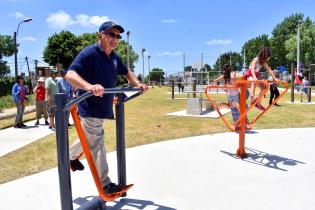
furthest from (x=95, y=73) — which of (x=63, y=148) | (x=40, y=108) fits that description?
(x=40, y=108)

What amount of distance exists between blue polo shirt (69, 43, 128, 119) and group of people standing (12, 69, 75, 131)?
17.4 ft

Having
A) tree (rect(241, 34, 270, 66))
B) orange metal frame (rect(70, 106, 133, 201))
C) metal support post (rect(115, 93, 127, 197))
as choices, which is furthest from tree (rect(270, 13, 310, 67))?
orange metal frame (rect(70, 106, 133, 201))

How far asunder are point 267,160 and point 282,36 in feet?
228

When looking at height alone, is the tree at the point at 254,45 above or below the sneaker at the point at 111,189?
above

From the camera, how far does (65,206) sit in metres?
2.71

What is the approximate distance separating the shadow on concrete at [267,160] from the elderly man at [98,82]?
252 cm

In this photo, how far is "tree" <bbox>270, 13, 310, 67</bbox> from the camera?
218ft

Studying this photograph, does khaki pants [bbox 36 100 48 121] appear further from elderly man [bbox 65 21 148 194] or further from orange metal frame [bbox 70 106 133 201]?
orange metal frame [bbox 70 106 133 201]

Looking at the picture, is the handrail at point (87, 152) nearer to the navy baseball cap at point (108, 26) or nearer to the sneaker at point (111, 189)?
the sneaker at point (111, 189)

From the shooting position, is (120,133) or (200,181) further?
(200,181)

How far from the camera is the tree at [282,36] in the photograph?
66312 mm

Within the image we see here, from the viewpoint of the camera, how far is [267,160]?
16.9ft

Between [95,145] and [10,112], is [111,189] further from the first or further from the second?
[10,112]

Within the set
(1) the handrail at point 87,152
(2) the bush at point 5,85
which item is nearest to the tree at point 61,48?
(2) the bush at point 5,85
